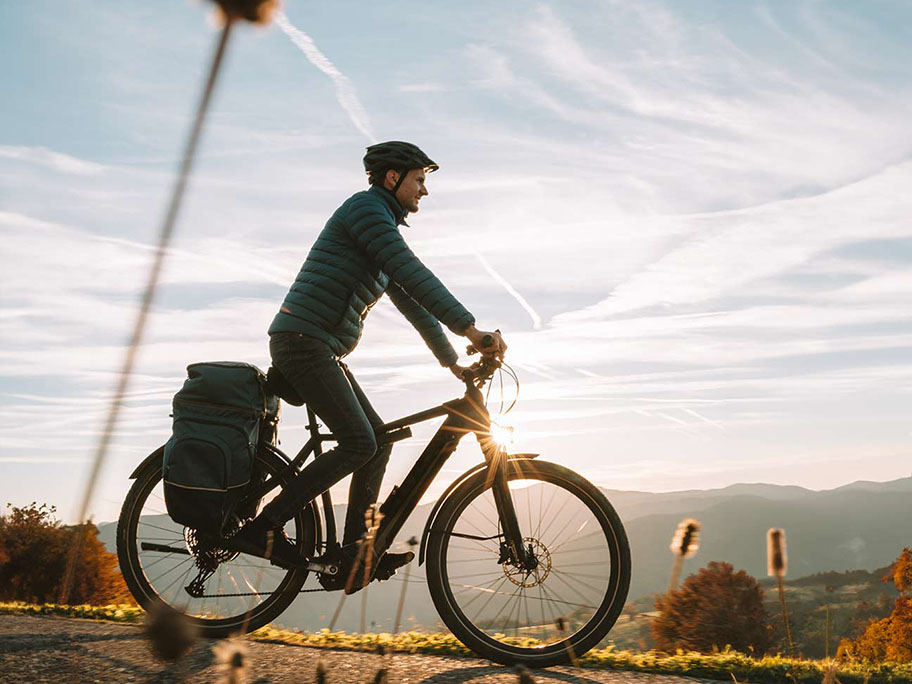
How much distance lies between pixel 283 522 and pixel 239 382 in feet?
2.57

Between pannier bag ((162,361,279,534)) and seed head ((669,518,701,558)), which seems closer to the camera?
seed head ((669,518,701,558))

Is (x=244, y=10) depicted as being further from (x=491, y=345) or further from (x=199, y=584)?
(x=199, y=584)

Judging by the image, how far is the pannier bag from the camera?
4430 millimetres

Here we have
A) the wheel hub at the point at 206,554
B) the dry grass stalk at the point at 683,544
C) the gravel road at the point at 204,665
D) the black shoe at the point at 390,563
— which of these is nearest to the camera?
the dry grass stalk at the point at 683,544

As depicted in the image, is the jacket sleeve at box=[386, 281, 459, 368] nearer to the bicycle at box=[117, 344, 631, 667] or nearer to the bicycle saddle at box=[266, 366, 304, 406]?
the bicycle at box=[117, 344, 631, 667]

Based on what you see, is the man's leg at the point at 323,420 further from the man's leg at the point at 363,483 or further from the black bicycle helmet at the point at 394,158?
the black bicycle helmet at the point at 394,158

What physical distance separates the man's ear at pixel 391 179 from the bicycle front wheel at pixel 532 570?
63.2 inches

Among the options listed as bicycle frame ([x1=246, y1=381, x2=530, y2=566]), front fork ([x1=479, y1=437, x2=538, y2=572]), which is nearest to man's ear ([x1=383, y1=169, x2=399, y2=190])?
bicycle frame ([x1=246, y1=381, x2=530, y2=566])

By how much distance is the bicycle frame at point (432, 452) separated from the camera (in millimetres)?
4473

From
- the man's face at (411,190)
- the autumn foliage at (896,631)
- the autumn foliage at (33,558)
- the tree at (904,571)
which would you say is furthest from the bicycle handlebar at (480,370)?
the autumn foliage at (896,631)

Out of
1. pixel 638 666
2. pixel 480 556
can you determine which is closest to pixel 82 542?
pixel 480 556

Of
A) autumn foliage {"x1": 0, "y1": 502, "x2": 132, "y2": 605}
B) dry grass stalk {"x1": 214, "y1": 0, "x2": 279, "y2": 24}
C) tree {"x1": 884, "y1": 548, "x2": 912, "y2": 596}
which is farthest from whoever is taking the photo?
tree {"x1": 884, "y1": 548, "x2": 912, "y2": 596}

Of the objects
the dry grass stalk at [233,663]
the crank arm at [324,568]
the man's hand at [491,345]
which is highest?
the man's hand at [491,345]

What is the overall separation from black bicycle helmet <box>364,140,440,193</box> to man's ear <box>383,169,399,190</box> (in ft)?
0.05
